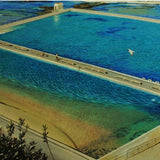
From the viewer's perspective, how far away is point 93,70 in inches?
1188

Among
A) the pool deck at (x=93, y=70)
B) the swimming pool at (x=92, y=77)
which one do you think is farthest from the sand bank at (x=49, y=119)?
the pool deck at (x=93, y=70)

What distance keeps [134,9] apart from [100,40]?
25404 mm

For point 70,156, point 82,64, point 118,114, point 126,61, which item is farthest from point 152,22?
point 70,156

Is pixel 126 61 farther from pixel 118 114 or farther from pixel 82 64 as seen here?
pixel 118 114

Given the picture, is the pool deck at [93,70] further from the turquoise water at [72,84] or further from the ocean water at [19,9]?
the ocean water at [19,9]

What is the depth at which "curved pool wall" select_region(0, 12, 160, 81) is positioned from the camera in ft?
108

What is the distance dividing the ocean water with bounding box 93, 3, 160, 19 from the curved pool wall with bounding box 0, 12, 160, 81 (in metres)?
6.56

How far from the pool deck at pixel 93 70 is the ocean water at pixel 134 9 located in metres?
29.5

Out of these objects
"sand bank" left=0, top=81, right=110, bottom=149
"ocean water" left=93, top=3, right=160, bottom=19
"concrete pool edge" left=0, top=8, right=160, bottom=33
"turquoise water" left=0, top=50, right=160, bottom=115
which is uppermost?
"ocean water" left=93, top=3, right=160, bottom=19

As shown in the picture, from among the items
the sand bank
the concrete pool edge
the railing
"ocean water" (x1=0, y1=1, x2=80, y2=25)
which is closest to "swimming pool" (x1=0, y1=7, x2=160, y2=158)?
the sand bank

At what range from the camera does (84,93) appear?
1021 inches

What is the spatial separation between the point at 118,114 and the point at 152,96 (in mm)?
4913

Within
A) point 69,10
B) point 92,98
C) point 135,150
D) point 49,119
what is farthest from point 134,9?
point 135,150

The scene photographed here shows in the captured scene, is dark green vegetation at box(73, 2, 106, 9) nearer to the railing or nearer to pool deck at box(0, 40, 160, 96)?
pool deck at box(0, 40, 160, 96)
